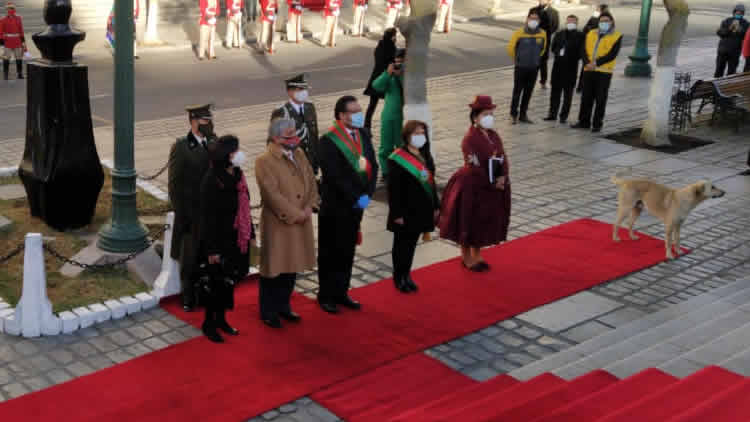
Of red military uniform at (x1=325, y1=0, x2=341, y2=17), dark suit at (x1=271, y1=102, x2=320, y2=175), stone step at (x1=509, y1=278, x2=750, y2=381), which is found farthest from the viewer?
red military uniform at (x1=325, y1=0, x2=341, y2=17)

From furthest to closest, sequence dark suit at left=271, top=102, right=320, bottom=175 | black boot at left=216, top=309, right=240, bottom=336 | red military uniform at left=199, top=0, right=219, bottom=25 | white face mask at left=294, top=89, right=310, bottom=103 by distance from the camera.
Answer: red military uniform at left=199, top=0, right=219, bottom=25 → dark suit at left=271, top=102, right=320, bottom=175 → white face mask at left=294, top=89, right=310, bottom=103 → black boot at left=216, top=309, right=240, bottom=336

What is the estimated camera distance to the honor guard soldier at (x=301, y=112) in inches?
377

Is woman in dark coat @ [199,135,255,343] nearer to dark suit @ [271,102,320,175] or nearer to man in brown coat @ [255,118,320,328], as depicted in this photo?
man in brown coat @ [255,118,320,328]

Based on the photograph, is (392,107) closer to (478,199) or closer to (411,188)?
(478,199)

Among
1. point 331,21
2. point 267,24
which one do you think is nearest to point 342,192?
point 267,24

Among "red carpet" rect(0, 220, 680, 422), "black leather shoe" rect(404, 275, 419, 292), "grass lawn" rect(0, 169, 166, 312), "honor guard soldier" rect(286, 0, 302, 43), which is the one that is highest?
"honor guard soldier" rect(286, 0, 302, 43)

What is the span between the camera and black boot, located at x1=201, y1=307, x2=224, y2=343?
7.23m

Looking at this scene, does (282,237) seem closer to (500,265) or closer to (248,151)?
(500,265)

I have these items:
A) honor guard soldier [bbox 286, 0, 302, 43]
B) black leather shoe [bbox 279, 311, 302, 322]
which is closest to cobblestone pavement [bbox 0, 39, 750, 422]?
black leather shoe [bbox 279, 311, 302, 322]

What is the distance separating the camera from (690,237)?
10273 mm

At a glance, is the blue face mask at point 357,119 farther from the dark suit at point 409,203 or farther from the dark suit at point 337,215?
the dark suit at point 409,203

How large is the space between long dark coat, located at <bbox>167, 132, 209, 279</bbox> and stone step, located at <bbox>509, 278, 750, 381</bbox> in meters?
2.86

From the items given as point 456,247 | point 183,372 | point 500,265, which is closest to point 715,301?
point 500,265

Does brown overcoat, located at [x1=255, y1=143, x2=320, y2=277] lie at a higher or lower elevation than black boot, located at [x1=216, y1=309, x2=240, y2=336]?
higher
